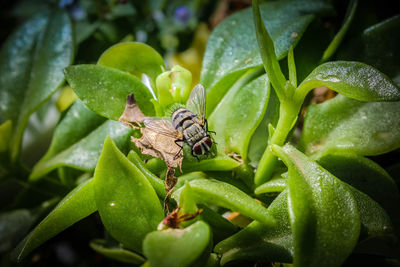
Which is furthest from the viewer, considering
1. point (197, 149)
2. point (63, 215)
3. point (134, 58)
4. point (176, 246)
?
point (134, 58)

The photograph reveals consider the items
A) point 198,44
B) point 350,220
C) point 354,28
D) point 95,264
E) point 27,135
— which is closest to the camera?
point 350,220

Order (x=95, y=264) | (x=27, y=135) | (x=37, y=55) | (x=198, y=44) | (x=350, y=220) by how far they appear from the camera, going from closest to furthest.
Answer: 1. (x=350, y=220)
2. (x=37, y=55)
3. (x=95, y=264)
4. (x=27, y=135)
5. (x=198, y=44)

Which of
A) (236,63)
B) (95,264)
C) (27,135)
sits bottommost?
(95,264)

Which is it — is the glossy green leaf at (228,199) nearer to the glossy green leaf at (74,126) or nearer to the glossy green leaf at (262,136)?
the glossy green leaf at (262,136)

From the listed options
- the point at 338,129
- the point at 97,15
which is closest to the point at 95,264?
the point at 338,129

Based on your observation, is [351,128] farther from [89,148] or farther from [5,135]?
[5,135]

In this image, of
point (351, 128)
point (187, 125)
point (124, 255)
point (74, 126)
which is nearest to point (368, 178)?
point (351, 128)

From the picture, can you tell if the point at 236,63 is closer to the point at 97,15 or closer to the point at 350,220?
the point at 350,220
